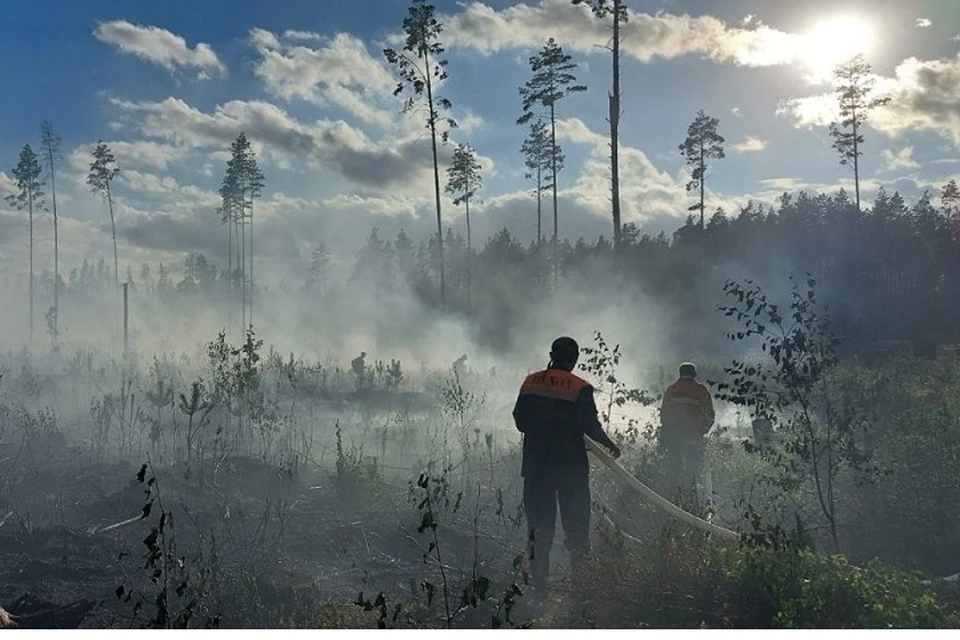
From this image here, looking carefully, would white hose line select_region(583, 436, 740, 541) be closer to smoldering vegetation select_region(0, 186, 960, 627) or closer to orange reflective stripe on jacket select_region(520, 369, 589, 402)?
smoldering vegetation select_region(0, 186, 960, 627)

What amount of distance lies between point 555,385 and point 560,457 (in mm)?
530

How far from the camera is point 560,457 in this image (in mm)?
5391

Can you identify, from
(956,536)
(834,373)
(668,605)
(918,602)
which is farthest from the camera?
(834,373)

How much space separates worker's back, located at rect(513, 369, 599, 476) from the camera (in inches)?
209

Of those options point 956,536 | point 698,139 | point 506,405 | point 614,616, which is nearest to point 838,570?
point 614,616

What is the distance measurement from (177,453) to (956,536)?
28.7ft

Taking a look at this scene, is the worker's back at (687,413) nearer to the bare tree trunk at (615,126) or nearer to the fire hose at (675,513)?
the fire hose at (675,513)

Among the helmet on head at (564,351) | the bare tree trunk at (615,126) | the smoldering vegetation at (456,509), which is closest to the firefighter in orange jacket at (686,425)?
the smoldering vegetation at (456,509)

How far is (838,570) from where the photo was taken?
4223mm

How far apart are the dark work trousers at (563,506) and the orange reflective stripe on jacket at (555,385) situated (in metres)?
0.56

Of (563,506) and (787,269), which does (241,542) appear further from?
(787,269)

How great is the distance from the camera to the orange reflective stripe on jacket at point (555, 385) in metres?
5.33

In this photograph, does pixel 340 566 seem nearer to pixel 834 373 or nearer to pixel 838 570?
pixel 838 570

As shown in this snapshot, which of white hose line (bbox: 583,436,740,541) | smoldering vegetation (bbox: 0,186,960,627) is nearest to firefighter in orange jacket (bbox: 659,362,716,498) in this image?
smoldering vegetation (bbox: 0,186,960,627)
